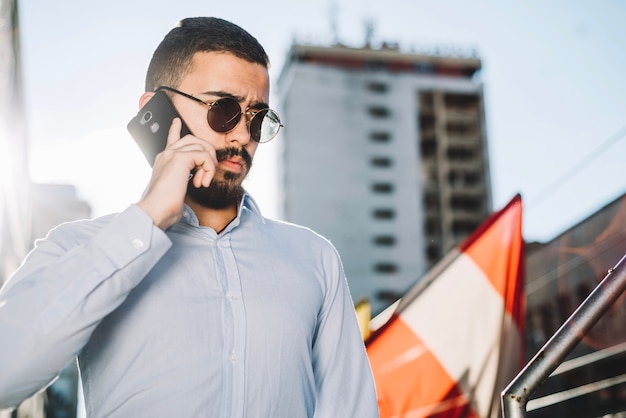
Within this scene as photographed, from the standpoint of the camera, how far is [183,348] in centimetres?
174

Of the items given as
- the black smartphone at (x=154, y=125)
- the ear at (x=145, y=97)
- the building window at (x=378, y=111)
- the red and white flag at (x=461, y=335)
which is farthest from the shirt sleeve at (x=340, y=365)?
the building window at (x=378, y=111)

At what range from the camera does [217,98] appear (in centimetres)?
210

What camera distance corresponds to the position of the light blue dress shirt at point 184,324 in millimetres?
1547

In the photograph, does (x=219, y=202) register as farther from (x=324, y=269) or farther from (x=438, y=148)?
(x=438, y=148)

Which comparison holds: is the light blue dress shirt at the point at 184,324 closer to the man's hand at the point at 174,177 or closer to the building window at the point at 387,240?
the man's hand at the point at 174,177

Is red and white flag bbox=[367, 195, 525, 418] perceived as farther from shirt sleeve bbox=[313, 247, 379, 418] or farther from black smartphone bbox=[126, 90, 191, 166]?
black smartphone bbox=[126, 90, 191, 166]

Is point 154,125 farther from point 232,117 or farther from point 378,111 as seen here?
point 378,111

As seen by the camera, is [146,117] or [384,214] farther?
[384,214]

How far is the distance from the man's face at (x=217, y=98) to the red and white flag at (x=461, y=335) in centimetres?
304

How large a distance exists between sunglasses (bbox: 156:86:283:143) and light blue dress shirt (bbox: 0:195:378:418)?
282mm

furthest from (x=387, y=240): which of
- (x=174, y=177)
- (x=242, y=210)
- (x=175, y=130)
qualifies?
(x=174, y=177)

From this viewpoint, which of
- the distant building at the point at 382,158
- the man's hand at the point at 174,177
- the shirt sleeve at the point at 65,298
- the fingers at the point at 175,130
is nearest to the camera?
the shirt sleeve at the point at 65,298

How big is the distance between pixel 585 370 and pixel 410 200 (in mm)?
48336

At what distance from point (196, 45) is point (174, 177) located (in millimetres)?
633
